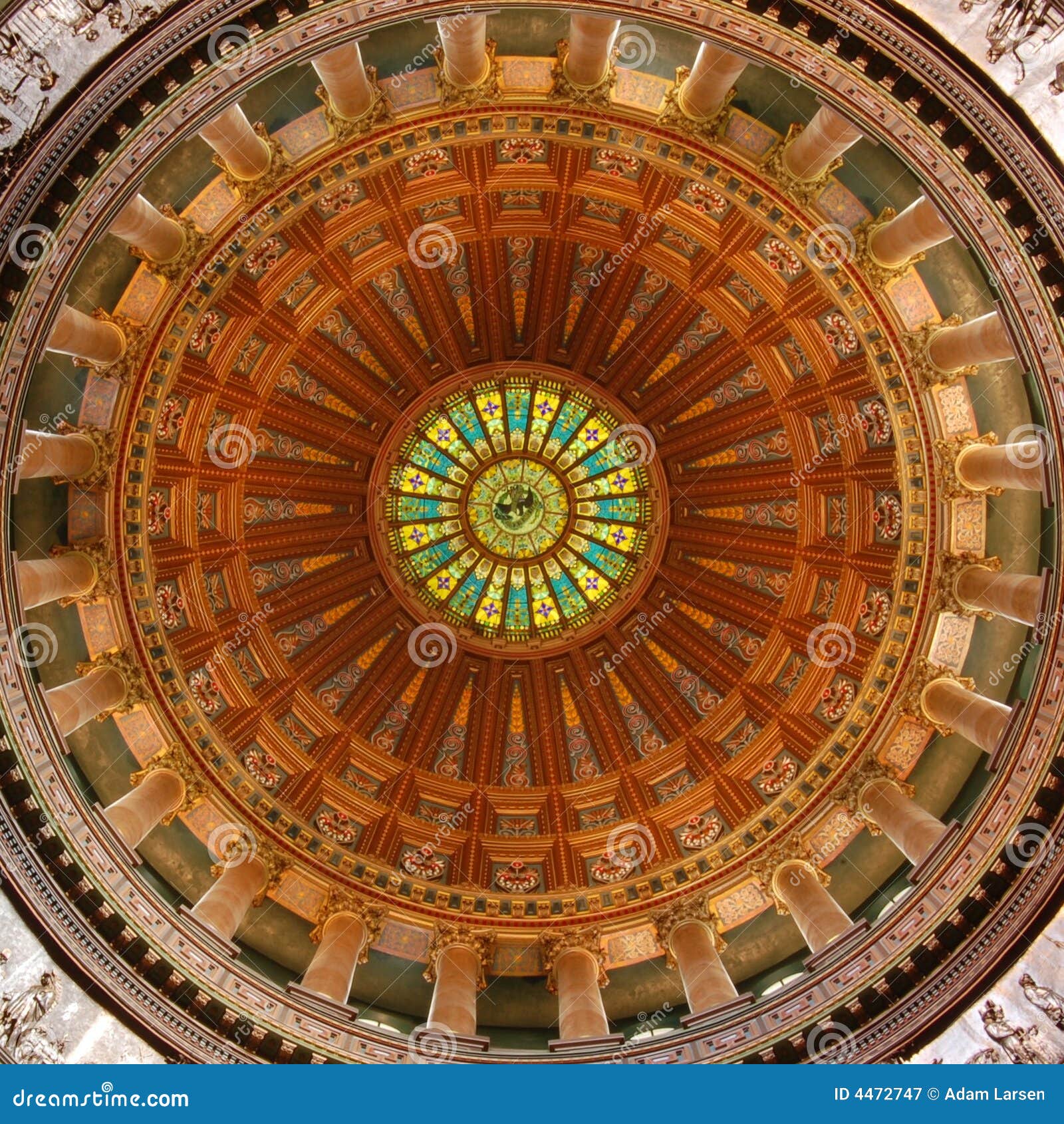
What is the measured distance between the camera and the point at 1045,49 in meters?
13.1

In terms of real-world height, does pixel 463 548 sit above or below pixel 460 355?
below

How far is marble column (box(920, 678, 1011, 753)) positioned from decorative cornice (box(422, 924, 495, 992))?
11600 mm

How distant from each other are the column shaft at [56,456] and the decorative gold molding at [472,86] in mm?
10348

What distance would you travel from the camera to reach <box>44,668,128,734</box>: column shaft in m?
18.1

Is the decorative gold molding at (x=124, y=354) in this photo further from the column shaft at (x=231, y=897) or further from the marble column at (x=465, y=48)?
the column shaft at (x=231, y=897)

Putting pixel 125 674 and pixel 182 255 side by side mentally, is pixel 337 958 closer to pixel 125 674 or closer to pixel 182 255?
pixel 125 674

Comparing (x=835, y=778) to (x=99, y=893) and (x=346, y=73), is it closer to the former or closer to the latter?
(x=99, y=893)

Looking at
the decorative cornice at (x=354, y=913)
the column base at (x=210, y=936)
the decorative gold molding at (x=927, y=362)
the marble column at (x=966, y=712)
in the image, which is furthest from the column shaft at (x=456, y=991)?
the decorative gold molding at (x=927, y=362)

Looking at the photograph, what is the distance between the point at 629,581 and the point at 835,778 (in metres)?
8.99

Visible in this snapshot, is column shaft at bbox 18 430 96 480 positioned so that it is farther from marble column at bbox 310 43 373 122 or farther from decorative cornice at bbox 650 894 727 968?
decorative cornice at bbox 650 894 727 968

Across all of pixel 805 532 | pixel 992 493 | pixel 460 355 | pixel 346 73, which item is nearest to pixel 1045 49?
pixel 992 493

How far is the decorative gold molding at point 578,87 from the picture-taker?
739 inches

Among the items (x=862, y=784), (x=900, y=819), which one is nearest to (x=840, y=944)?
(x=900, y=819)

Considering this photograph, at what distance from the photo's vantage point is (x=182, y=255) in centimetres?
1936
